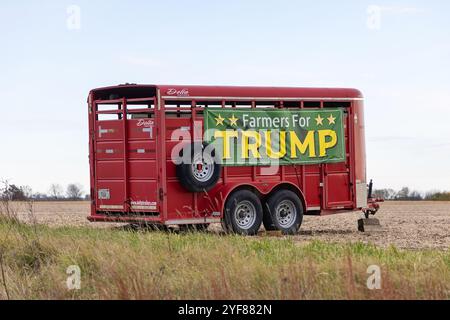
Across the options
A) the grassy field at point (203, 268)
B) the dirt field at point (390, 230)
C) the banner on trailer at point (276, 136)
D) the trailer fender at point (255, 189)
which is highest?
the banner on trailer at point (276, 136)

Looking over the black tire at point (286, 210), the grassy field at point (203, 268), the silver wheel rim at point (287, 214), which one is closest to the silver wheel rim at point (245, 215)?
the black tire at point (286, 210)

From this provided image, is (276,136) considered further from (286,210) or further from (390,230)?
(390,230)

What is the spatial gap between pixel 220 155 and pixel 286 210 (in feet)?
7.59

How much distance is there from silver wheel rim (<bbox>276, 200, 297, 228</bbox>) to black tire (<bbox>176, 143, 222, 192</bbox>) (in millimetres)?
2055

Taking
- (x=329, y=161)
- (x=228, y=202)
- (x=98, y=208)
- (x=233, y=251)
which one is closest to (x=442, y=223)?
(x=329, y=161)

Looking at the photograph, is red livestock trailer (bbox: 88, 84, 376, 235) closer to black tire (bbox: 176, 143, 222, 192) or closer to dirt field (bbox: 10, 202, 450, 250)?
black tire (bbox: 176, 143, 222, 192)

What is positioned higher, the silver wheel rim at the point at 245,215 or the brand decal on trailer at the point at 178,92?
the brand decal on trailer at the point at 178,92

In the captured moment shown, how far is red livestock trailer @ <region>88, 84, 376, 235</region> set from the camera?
58.7 feet

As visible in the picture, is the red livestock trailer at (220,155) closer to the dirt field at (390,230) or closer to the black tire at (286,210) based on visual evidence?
the black tire at (286,210)

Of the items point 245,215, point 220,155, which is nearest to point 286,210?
point 245,215

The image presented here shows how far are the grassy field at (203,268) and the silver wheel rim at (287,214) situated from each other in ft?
14.4

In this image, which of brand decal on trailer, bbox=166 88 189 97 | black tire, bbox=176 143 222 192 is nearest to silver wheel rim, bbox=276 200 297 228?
black tire, bbox=176 143 222 192

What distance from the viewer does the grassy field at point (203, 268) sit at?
9.52 metres

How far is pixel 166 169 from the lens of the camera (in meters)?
17.8
